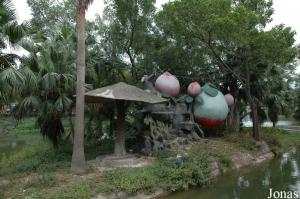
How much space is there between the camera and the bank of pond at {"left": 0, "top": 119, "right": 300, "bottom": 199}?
10.4 m

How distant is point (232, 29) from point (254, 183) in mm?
7725

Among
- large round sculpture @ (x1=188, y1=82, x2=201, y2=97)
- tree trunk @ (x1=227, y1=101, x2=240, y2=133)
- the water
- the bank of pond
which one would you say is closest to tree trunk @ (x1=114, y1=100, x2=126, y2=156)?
the bank of pond

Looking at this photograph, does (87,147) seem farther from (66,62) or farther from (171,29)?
(171,29)

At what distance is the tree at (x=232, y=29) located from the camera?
17062 millimetres

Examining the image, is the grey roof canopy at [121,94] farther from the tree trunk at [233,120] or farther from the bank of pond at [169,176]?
the tree trunk at [233,120]

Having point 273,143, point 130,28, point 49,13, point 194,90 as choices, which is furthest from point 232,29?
point 49,13

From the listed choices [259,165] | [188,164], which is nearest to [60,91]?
[188,164]

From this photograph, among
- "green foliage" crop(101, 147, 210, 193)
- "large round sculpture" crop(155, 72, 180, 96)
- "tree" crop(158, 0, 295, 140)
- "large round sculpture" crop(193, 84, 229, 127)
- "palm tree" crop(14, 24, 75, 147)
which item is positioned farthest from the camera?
"large round sculpture" crop(193, 84, 229, 127)

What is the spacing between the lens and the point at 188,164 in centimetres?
1291

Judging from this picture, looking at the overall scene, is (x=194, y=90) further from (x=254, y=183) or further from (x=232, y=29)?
(x=254, y=183)

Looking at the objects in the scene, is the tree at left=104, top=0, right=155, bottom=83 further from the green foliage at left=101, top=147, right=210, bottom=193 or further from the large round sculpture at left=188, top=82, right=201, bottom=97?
the green foliage at left=101, top=147, right=210, bottom=193

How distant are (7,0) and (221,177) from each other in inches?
406

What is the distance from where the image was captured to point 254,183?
13.1 m

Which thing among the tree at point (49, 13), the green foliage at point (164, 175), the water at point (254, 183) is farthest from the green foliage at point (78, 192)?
the tree at point (49, 13)
